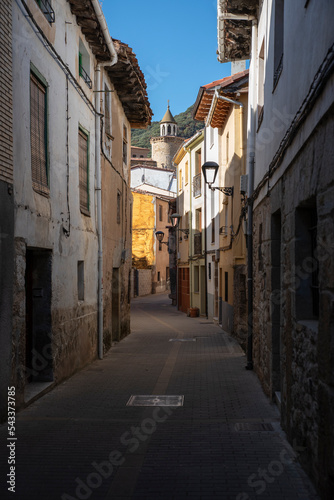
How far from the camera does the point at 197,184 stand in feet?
89.2

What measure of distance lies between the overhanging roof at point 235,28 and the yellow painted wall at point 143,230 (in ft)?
97.6

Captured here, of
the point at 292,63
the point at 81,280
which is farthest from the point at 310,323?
the point at 81,280

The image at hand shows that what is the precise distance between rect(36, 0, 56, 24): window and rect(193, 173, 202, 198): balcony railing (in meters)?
17.6

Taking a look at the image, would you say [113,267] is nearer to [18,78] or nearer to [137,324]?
[137,324]

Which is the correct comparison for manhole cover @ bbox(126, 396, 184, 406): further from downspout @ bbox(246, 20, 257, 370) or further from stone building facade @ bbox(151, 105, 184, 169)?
stone building facade @ bbox(151, 105, 184, 169)

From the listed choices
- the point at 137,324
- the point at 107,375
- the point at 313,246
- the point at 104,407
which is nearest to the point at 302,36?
the point at 313,246

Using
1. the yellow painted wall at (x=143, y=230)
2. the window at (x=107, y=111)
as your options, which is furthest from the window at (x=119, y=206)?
the yellow painted wall at (x=143, y=230)

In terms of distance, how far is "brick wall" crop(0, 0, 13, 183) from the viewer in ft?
22.7

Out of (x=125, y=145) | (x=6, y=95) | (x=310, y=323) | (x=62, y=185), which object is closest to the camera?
(x=310, y=323)

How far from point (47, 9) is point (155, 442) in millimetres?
7187

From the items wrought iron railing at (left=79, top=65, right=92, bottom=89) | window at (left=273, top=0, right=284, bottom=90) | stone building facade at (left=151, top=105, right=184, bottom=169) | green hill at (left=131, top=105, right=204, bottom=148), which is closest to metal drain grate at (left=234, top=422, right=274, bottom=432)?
window at (left=273, top=0, right=284, bottom=90)

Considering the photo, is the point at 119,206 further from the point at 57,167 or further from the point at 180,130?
the point at 180,130

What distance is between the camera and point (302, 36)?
214 inches

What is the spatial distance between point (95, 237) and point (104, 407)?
5.62m
